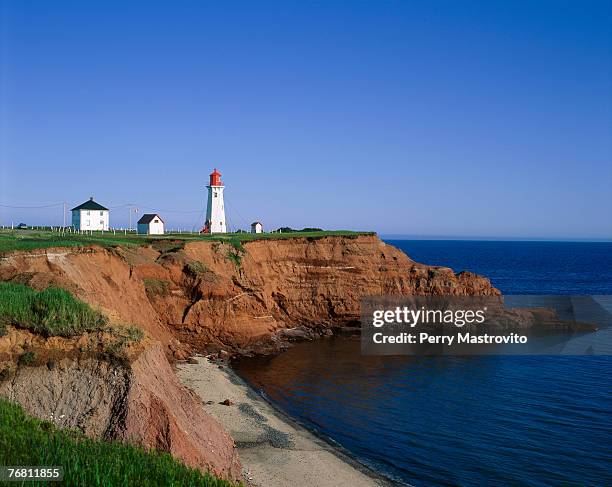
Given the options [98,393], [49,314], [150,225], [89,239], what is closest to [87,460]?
[98,393]

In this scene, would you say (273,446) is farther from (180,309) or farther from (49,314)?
(180,309)

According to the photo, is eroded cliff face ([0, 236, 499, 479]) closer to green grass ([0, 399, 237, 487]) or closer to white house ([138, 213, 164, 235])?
green grass ([0, 399, 237, 487])

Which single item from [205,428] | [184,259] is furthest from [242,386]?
[205,428]

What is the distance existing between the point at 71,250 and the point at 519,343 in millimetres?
37288

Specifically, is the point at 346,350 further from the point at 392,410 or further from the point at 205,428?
the point at 205,428

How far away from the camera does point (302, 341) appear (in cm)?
4741

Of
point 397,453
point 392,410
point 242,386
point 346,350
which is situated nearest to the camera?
point 397,453

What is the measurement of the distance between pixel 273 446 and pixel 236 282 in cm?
2197

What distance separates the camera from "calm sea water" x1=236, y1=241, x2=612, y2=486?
22.5m

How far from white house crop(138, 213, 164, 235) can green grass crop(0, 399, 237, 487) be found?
4753 centimetres

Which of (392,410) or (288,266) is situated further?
(288,266)

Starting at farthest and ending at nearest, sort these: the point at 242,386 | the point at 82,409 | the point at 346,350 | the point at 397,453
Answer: the point at 346,350, the point at 242,386, the point at 397,453, the point at 82,409

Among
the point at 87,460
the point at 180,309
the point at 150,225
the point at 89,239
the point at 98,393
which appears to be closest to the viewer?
the point at 87,460

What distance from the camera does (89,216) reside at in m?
58.5
